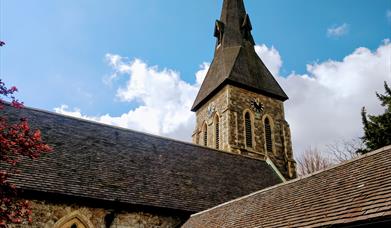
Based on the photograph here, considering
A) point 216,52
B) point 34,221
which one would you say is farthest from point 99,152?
point 216,52

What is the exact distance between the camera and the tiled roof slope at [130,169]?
36.5 feet

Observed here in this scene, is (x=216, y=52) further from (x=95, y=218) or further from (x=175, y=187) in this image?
(x=95, y=218)

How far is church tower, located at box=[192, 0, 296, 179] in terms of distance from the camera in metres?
22.3

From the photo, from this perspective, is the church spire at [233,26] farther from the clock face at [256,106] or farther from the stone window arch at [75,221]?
the stone window arch at [75,221]

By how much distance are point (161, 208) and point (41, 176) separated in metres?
4.08

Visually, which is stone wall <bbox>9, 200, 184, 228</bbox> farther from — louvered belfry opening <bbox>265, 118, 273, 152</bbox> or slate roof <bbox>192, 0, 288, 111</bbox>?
slate roof <bbox>192, 0, 288, 111</bbox>

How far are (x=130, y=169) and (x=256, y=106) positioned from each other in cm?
1320

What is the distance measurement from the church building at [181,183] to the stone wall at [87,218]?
1.2 inches

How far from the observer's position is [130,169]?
43.2 feet

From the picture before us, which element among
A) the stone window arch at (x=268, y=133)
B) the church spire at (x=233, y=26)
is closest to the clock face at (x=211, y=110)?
the stone window arch at (x=268, y=133)

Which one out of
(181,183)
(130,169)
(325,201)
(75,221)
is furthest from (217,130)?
(325,201)

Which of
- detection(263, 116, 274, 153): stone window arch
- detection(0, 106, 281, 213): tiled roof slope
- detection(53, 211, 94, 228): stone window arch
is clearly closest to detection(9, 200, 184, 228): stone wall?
detection(53, 211, 94, 228): stone window arch

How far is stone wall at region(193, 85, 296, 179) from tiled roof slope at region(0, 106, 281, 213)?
4180 mm

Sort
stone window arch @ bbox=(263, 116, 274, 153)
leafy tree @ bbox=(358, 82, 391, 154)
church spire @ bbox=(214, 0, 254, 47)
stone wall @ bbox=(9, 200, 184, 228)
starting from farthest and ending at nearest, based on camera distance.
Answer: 1. church spire @ bbox=(214, 0, 254, 47)
2. stone window arch @ bbox=(263, 116, 274, 153)
3. leafy tree @ bbox=(358, 82, 391, 154)
4. stone wall @ bbox=(9, 200, 184, 228)
